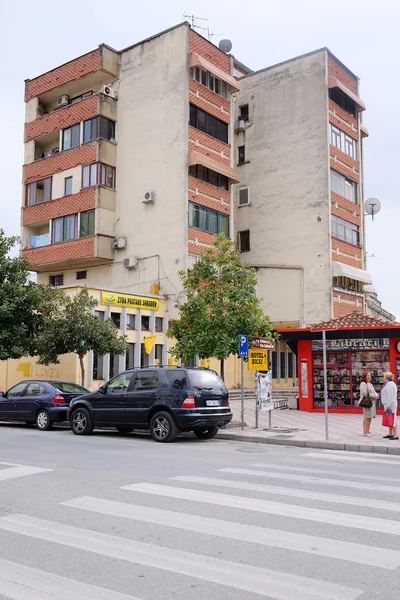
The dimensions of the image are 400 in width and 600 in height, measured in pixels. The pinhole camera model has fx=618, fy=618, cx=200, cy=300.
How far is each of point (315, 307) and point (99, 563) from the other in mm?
32153

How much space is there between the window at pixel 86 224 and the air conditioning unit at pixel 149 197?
10.9ft

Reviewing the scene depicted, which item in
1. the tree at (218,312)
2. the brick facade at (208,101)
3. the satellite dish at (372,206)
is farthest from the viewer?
the satellite dish at (372,206)

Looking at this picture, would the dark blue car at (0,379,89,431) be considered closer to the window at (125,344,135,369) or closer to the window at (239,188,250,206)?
the window at (125,344,135,369)

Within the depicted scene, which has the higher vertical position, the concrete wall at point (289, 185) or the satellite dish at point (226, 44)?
the satellite dish at point (226, 44)

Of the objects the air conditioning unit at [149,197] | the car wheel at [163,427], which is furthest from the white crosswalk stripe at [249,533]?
the air conditioning unit at [149,197]

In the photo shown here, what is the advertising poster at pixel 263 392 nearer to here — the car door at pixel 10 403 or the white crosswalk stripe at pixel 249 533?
the car door at pixel 10 403

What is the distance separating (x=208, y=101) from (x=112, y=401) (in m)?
25.1

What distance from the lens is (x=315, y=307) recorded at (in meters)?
36.3

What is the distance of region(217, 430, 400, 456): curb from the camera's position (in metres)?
13.5

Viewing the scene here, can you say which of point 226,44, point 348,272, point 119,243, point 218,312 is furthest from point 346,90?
point 218,312

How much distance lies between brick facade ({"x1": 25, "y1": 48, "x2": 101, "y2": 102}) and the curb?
28013 mm

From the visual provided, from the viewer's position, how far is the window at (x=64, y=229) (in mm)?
36594

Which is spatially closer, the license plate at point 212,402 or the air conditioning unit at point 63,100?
the license plate at point 212,402

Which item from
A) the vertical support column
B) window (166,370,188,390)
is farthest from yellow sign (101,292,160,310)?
window (166,370,188,390)
